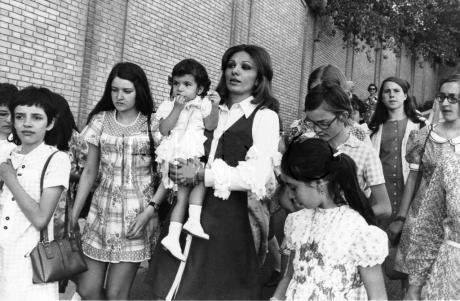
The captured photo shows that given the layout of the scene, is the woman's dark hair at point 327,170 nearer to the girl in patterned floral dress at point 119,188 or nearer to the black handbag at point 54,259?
the girl in patterned floral dress at point 119,188

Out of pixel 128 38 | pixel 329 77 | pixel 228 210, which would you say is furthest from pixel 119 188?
pixel 128 38

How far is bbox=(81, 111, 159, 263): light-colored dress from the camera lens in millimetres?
3121

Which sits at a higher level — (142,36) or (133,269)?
(142,36)

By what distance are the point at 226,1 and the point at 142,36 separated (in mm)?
2971

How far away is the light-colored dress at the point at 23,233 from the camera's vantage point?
108 inches

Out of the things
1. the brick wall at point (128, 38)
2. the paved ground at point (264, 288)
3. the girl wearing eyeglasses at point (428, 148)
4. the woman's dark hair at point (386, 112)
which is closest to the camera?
the girl wearing eyeglasses at point (428, 148)

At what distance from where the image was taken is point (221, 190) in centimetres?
249

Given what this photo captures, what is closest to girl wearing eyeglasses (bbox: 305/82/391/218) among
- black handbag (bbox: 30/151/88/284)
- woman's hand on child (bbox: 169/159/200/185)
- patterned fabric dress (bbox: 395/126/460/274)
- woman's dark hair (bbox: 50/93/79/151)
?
patterned fabric dress (bbox: 395/126/460/274)

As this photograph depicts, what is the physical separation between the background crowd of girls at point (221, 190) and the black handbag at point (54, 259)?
6cm

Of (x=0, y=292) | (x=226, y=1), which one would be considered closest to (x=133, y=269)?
(x=0, y=292)

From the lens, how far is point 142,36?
812 centimetres

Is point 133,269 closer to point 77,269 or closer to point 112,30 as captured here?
point 77,269

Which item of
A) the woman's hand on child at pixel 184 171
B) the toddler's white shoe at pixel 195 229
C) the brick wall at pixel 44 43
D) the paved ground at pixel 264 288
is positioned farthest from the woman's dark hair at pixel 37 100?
the brick wall at pixel 44 43

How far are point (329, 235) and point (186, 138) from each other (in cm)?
92
